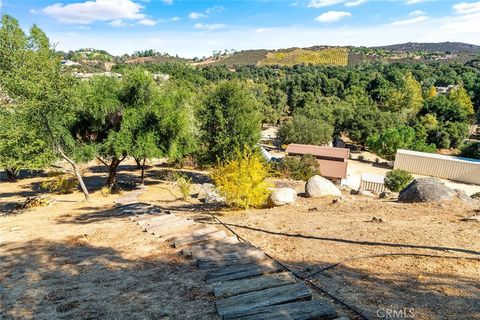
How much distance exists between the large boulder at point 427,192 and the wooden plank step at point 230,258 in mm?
8784

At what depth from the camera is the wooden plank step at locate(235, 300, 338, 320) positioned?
18.0 ft

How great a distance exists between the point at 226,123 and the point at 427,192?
1613 centimetres

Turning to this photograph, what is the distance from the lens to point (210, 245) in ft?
32.0

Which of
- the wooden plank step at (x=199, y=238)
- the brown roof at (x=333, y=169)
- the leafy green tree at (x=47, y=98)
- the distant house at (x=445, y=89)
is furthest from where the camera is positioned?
the distant house at (x=445, y=89)

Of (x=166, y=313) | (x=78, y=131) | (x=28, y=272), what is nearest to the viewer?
(x=166, y=313)

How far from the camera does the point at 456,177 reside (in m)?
40.9

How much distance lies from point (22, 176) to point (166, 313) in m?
29.5

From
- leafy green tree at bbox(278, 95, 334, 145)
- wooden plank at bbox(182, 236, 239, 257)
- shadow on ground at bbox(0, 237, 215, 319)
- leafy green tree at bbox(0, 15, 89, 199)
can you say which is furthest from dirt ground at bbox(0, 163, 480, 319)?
leafy green tree at bbox(278, 95, 334, 145)

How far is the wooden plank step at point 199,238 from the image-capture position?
10047mm

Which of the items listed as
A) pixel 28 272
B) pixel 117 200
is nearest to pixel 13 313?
pixel 28 272

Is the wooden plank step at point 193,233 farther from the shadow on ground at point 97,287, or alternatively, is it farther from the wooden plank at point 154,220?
the wooden plank at point 154,220

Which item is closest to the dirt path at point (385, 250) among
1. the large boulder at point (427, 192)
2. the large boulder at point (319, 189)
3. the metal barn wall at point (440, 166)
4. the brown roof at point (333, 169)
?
the large boulder at point (427, 192)

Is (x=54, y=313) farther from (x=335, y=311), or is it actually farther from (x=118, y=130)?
(x=118, y=130)

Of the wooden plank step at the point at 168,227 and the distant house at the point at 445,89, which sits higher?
the distant house at the point at 445,89
